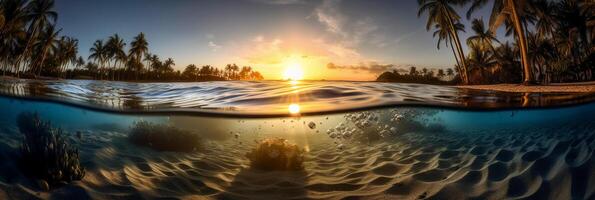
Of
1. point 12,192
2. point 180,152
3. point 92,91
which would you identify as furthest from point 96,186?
point 180,152

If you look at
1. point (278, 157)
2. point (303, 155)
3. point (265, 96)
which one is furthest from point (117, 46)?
point (303, 155)

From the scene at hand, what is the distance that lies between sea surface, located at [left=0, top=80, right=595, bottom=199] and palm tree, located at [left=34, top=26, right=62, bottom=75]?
1.69m

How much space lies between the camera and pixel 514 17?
10.6 m

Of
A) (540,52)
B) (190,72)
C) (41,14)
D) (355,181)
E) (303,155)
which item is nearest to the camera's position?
→ (41,14)

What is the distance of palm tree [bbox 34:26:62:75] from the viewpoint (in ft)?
18.2

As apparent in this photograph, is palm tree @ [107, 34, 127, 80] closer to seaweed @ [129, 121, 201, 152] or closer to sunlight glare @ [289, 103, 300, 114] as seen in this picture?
sunlight glare @ [289, 103, 300, 114]

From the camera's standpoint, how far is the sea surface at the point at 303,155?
15.5ft

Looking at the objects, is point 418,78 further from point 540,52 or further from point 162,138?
point 540,52

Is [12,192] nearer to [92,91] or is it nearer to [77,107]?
[92,91]

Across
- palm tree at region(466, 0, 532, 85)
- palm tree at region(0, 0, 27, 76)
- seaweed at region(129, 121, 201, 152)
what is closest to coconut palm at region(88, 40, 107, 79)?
palm tree at region(0, 0, 27, 76)

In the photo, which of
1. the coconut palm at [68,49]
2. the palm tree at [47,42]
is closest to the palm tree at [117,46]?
the coconut palm at [68,49]

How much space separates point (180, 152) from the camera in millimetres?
11531

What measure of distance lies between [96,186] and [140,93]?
422 cm

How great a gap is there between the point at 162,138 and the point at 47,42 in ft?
22.3
